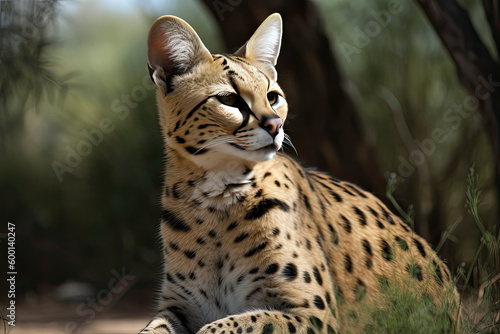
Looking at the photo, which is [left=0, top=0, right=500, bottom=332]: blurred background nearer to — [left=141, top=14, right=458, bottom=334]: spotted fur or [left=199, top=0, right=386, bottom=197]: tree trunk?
[left=199, top=0, right=386, bottom=197]: tree trunk

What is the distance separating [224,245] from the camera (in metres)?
3.51

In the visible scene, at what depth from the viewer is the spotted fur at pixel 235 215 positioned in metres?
3.33

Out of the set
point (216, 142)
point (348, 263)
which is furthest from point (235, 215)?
point (348, 263)

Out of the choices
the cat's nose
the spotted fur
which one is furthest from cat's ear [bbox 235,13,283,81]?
the cat's nose

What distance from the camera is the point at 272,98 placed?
11.9 feet

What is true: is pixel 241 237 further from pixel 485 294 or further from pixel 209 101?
pixel 485 294

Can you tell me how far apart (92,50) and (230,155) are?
7305mm

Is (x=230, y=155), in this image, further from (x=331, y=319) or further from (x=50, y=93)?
(x=50, y=93)

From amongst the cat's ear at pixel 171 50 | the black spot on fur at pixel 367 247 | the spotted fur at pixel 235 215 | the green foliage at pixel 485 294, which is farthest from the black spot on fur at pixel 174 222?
the green foliage at pixel 485 294

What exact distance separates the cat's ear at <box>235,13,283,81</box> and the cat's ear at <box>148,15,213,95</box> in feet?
1.13

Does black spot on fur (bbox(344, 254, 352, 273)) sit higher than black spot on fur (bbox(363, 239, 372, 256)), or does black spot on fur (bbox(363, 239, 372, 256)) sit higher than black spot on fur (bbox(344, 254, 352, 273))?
black spot on fur (bbox(344, 254, 352, 273))

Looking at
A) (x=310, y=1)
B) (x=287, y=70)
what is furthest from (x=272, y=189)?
(x=310, y=1)

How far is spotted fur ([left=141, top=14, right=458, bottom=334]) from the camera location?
10.9 ft

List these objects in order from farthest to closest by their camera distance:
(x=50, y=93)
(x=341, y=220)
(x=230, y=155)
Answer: (x=50, y=93), (x=341, y=220), (x=230, y=155)
